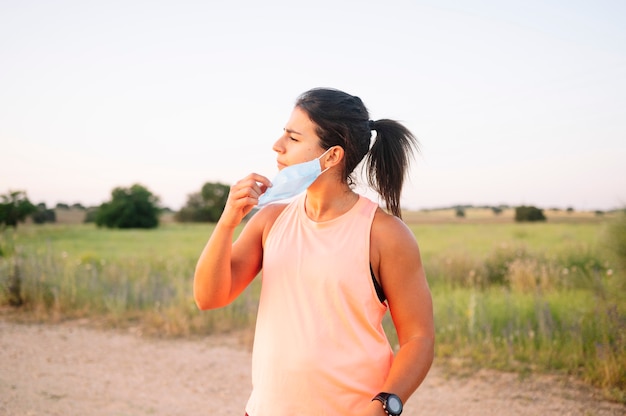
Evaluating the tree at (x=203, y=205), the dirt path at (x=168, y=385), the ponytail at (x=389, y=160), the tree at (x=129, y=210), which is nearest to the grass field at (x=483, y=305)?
the dirt path at (x=168, y=385)

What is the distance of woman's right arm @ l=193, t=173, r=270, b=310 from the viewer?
1.95 meters

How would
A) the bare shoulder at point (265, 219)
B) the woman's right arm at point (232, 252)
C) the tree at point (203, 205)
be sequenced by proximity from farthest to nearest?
1. the tree at point (203, 205)
2. the bare shoulder at point (265, 219)
3. the woman's right arm at point (232, 252)

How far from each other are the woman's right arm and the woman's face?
0.14 meters

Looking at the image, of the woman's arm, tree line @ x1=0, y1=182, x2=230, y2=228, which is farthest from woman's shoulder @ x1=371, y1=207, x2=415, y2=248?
tree line @ x1=0, y1=182, x2=230, y2=228

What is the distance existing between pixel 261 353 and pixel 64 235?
2943 centimetres

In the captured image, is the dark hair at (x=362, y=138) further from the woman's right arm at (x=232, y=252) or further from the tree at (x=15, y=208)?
the tree at (x=15, y=208)

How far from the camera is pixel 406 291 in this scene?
1979mm

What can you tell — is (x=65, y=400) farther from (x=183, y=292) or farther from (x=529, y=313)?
(x=529, y=313)

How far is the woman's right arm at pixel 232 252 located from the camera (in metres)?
1.95

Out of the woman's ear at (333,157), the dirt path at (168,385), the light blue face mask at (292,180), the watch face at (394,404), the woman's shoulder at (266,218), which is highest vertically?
the woman's ear at (333,157)

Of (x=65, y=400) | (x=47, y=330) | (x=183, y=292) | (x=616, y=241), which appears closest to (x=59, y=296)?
(x=47, y=330)

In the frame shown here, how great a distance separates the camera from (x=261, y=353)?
6.70ft

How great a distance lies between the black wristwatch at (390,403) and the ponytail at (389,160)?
0.71m

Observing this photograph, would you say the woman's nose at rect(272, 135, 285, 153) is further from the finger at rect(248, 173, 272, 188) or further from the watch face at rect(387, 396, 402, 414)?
the watch face at rect(387, 396, 402, 414)
